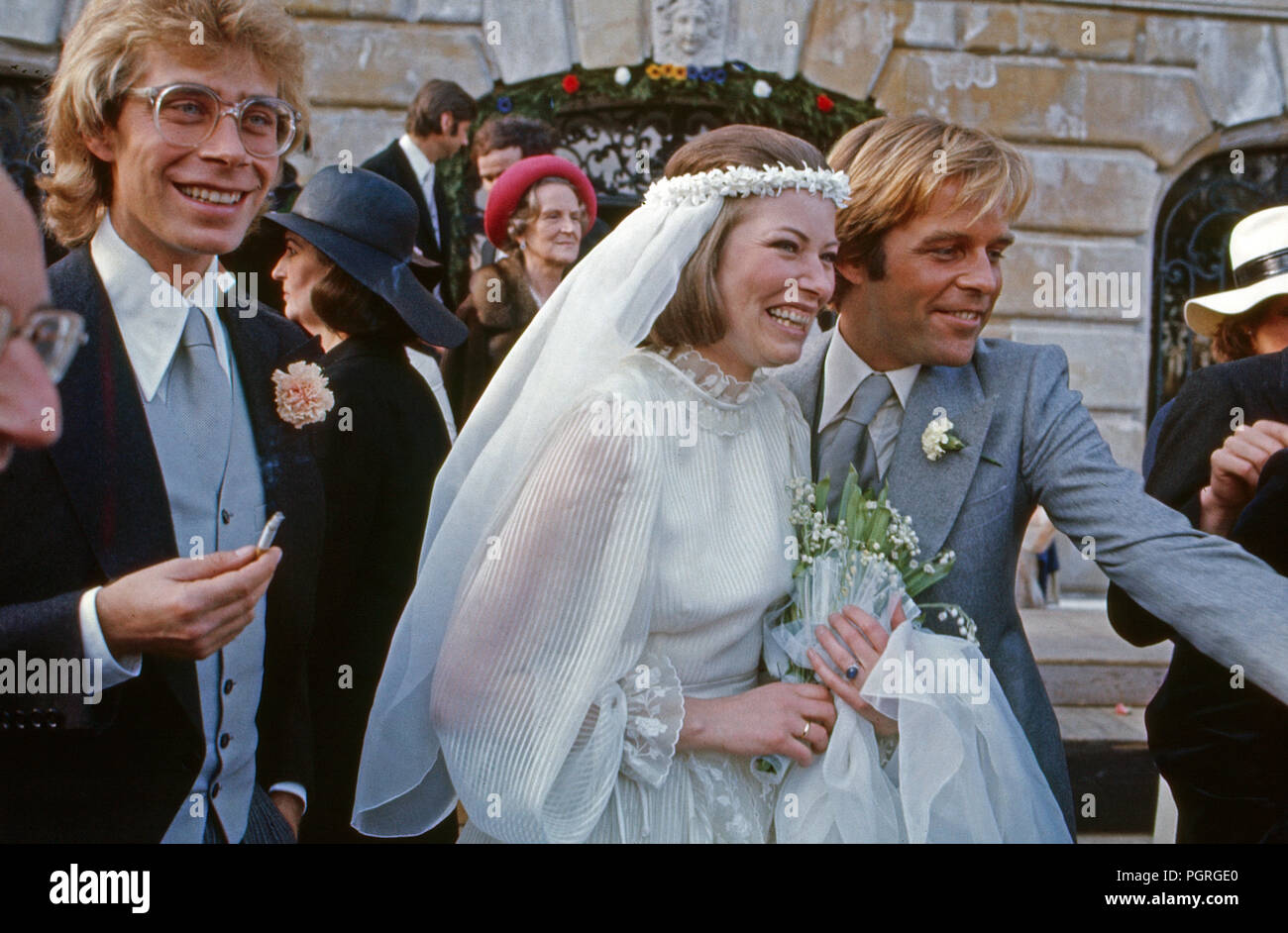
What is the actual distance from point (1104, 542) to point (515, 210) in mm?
2497

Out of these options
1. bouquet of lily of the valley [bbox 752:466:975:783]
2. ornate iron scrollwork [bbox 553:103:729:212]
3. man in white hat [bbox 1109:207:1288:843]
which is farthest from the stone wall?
bouquet of lily of the valley [bbox 752:466:975:783]

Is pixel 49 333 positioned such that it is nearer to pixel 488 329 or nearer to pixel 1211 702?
pixel 1211 702

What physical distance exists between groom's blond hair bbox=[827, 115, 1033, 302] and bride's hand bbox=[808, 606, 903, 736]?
0.76 meters

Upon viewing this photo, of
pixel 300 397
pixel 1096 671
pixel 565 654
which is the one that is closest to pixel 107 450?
pixel 300 397

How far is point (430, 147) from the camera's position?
15.8 ft

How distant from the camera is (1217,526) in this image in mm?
2186

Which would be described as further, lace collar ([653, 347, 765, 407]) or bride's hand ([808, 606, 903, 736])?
lace collar ([653, 347, 765, 407])

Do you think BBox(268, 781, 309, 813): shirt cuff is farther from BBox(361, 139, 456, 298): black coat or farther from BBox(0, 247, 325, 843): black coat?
BBox(361, 139, 456, 298): black coat

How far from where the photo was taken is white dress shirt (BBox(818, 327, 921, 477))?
225cm

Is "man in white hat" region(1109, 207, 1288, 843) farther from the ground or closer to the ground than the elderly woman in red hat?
closer to the ground

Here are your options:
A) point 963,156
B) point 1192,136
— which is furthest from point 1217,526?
point 1192,136

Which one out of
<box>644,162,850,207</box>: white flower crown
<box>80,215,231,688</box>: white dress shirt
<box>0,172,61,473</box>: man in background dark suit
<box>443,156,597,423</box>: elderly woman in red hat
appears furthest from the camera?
<box>443,156,597,423</box>: elderly woman in red hat

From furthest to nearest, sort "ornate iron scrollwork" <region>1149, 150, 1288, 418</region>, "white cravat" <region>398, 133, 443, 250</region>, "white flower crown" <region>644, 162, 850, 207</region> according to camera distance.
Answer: "ornate iron scrollwork" <region>1149, 150, 1288, 418</region> → "white cravat" <region>398, 133, 443, 250</region> → "white flower crown" <region>644, 162, 850, 207</region>
